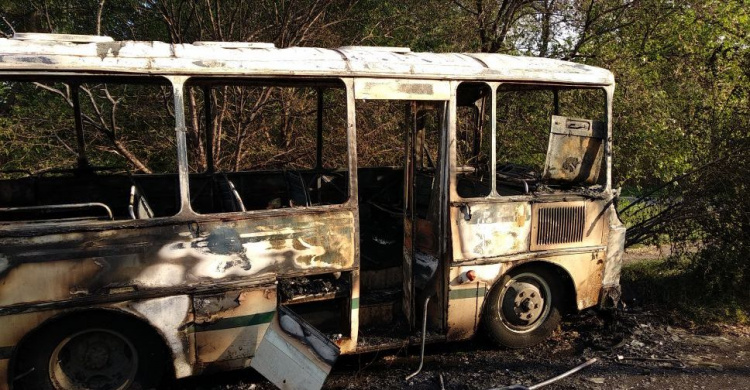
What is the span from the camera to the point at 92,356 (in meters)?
3.62

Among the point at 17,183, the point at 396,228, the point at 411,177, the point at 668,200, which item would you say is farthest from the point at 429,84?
the point at 668,200

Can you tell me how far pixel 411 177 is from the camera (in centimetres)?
443

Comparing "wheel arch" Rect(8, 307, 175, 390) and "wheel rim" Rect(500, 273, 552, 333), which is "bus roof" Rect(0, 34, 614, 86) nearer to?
"wheel arch" Rect(8, 307, 175, 390)

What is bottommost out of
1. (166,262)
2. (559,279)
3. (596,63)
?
(559,279)

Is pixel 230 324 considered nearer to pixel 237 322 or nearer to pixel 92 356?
pixel 237 322

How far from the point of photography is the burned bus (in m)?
3.37

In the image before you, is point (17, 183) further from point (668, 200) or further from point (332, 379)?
point (668, 200)

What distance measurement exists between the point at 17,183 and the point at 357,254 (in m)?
3.21

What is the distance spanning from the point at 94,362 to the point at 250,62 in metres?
2.38

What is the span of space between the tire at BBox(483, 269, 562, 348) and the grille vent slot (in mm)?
358

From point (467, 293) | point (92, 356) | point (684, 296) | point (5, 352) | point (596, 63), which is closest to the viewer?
point (5, 352)

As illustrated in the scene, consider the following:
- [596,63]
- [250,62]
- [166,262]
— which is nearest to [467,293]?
[166,262]

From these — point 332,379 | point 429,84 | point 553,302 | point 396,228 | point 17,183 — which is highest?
point 429,84

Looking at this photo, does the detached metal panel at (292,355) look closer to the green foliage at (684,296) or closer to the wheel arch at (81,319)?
the wheel arch at (81,319)
